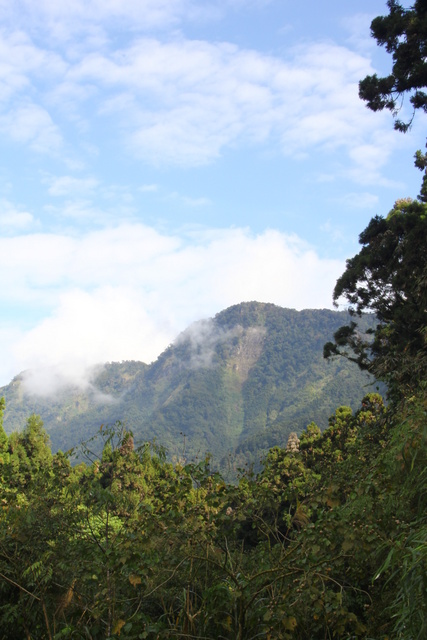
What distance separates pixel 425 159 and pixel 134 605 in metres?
15.8

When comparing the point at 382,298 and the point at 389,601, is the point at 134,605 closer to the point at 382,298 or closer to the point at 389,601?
the point at 389,601

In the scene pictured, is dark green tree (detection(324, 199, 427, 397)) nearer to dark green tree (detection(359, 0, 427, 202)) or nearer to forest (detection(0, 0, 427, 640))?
dark green tree (detection(359, 0, 427, 202))

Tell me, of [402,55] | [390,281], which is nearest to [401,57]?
[402,55]

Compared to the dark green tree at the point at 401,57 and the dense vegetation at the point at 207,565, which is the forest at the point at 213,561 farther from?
the dark green tree at the point at 401,57

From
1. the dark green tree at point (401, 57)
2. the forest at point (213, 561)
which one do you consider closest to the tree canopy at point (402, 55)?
the dark green tree at point (401, 57)

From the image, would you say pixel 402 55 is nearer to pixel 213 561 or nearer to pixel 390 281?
pixel 390 281

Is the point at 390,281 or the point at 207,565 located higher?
the point at 390,281

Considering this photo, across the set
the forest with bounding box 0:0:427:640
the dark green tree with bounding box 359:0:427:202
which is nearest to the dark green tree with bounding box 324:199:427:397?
the dark green tree with bounding box 359:0:427:202

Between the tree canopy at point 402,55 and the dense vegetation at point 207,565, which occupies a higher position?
the tree canopy at point 402,55

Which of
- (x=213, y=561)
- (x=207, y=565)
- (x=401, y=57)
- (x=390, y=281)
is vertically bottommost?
(x=207, y=565)

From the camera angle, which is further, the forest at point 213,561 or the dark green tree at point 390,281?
the dark green tree at point 390,281

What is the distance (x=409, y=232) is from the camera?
45.2 feet

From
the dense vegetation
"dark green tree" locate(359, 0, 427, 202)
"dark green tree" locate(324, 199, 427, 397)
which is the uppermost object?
"dark green tree" locate(359, 0, 427, 202)

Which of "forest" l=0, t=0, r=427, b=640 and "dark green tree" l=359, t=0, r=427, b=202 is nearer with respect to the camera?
"forest" l=0, t=0, r=427, b=640
